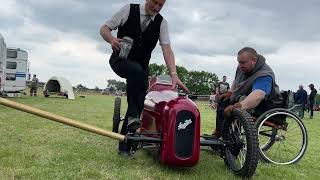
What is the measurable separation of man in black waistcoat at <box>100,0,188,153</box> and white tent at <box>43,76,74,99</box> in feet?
104

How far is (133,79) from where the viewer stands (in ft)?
19.0

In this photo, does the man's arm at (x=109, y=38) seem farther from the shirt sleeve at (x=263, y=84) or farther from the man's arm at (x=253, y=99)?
the shirt sleeve at (x=263, y=84)

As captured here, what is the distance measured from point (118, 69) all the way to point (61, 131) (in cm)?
363

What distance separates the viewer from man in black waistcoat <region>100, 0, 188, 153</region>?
5.77m

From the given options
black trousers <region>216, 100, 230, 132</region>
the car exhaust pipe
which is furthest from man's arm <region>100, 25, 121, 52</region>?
black trousers <region>216, 100, 230, 132</region>

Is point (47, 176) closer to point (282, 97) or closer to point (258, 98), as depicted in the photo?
point (258, 98)

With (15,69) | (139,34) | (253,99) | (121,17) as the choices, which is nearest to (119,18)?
(121,17)

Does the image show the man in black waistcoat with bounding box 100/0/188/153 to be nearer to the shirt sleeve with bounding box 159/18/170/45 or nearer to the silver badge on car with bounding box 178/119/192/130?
the shirt sleeve with bounding box 159/18/170/45

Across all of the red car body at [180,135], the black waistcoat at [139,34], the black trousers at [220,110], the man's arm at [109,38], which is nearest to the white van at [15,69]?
the black trousers at [220,110]

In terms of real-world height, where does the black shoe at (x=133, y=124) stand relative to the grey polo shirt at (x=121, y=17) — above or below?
below

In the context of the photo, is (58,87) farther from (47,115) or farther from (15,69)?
(47,115)

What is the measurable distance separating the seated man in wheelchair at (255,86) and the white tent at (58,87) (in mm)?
31338

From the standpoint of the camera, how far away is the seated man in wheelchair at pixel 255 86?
6.41 m

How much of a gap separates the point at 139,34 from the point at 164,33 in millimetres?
393
